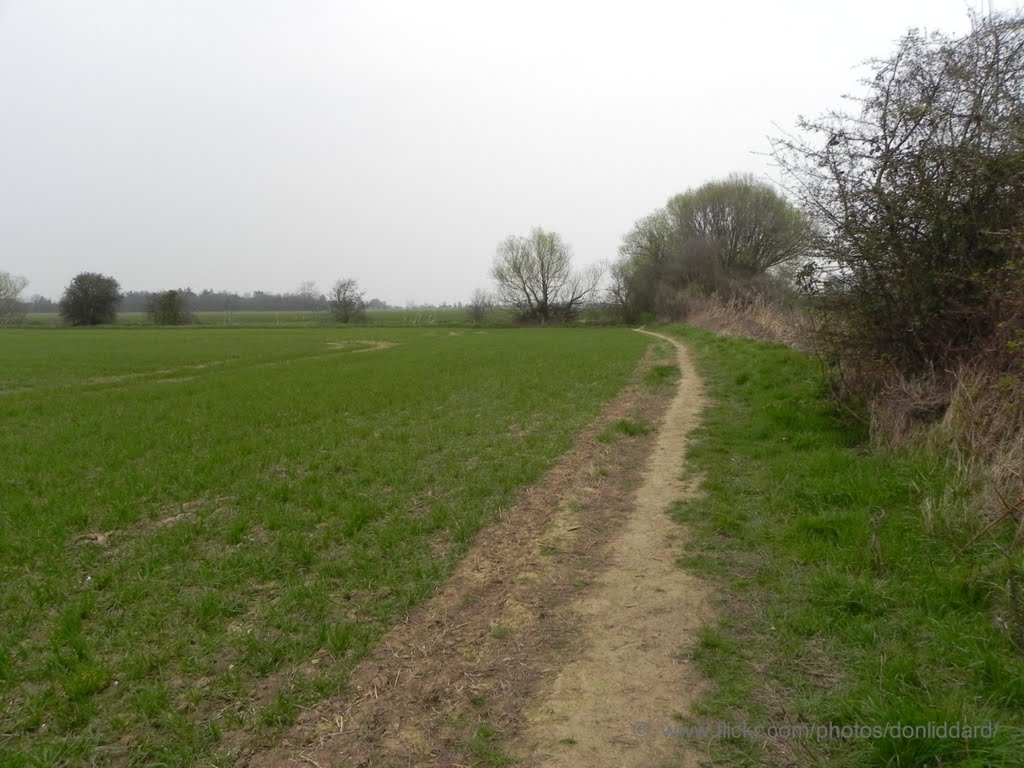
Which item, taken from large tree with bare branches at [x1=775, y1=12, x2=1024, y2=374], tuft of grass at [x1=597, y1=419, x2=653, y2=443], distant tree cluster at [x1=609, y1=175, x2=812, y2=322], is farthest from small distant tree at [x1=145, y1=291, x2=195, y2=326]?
large tree with bare branches at [x1=775, y1=12, x2=1024, y2=374]

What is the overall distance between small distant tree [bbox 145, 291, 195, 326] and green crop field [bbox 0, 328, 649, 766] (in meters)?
78.3

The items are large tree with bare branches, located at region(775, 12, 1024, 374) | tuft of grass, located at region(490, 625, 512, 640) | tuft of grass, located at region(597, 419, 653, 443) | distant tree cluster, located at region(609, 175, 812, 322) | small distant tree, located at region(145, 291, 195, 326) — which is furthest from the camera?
small distant tree, located at region(145, 291, 195, 326)

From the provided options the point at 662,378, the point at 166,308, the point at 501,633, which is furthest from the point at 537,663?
the point at 166,308

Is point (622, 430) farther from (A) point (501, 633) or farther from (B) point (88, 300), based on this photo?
(B) point (88, 300)

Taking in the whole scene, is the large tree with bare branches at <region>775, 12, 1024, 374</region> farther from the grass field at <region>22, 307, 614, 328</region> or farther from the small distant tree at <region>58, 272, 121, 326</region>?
the small distant tree at <region>58, 272, 121, 326</region>

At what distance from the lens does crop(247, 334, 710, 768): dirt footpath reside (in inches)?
118

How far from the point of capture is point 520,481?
761 cm

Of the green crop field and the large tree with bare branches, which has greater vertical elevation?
the large tree with bare branches

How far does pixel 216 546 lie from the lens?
5.87m

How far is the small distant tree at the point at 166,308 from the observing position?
82.8m

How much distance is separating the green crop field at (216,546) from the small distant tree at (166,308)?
7826 centimetres

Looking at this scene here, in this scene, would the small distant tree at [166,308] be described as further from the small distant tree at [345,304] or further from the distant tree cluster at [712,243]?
the distant tree cluster at [712,243]

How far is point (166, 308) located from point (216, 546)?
299ft

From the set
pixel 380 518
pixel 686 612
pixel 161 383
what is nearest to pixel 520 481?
pixel 380 518
